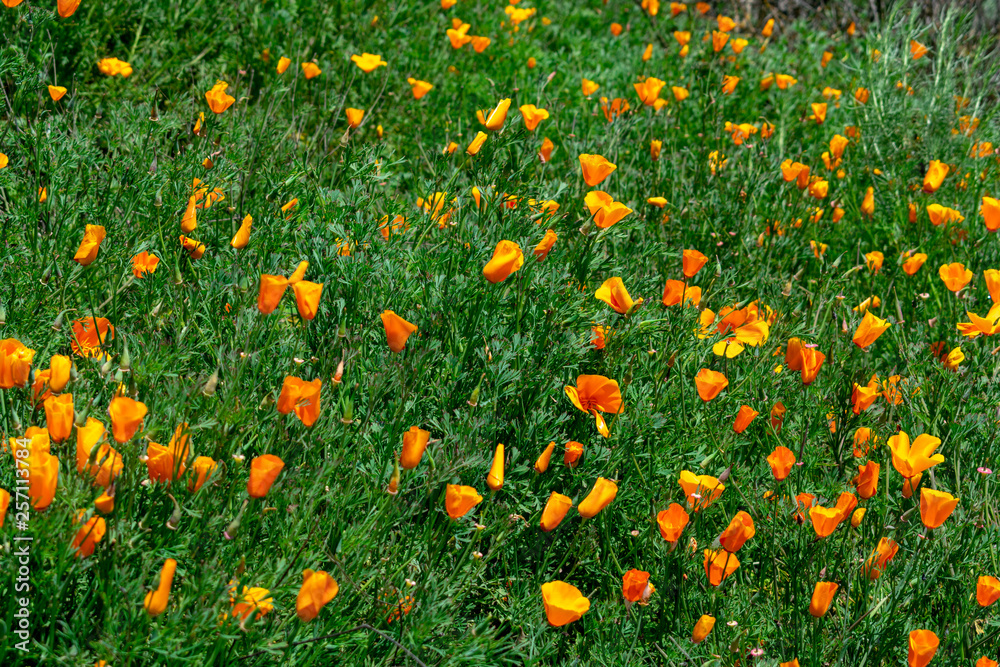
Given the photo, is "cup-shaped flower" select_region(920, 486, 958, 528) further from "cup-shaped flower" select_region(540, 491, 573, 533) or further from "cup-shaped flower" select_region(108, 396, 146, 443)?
"cup-shaped flower" select_region(108, 396, 146, 443)

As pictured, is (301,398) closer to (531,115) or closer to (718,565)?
(718,565)

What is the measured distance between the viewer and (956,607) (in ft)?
6.57

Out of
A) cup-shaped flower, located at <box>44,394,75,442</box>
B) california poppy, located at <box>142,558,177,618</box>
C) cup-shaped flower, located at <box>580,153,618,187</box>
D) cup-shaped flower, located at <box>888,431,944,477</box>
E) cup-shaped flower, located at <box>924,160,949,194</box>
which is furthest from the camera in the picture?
cup-shaped flower, located at <box>924,160,949,194</box>

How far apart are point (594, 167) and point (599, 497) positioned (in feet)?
3.77

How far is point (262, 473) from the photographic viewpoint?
56.4 inches

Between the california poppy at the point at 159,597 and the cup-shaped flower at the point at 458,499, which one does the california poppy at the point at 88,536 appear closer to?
the california poppy at the point at 159,597

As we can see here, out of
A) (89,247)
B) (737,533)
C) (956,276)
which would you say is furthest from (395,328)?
(956,276)

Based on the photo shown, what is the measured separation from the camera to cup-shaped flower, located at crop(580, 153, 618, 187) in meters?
2.42

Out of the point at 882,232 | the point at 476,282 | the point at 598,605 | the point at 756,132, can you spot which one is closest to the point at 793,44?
the point at 756,132

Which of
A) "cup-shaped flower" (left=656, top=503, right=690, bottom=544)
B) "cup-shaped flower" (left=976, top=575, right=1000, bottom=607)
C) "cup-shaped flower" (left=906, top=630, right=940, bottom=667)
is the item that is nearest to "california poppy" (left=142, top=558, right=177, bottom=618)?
"cup-shaped flower" (left=656, top=503, right=690, bottom=544)

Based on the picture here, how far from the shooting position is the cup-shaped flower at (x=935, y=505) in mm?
1749

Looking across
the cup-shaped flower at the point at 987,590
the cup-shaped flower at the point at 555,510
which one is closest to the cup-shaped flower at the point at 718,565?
the cup-shaped flower at the point at 555,510

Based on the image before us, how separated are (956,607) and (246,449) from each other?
5.94 ft

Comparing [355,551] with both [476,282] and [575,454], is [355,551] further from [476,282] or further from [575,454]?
[476,282]
